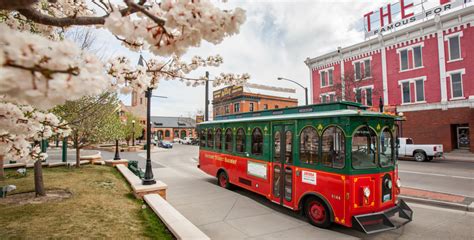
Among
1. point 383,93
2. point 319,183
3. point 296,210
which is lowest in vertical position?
point 296,210

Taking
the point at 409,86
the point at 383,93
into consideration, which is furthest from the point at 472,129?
the point at 383,93

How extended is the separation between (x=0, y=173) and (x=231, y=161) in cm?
961

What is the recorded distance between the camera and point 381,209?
5.75 metres

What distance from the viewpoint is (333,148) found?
5.91 meters

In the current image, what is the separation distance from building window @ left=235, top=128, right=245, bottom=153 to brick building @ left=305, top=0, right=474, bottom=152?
1645 centimetres

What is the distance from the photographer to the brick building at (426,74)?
21141 millimetres

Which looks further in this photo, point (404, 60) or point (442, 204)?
point (404, 60)

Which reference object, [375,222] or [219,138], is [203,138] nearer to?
[219,138]

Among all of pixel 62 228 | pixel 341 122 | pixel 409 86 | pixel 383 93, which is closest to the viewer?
pixel 62 228

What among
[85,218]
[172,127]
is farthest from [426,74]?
[172,127]

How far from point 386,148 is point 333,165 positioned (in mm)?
1610

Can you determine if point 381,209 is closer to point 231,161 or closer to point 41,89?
point 231,161

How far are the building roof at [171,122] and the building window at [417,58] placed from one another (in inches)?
2514

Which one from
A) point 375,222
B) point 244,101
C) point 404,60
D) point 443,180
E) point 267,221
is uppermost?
point 404,60
